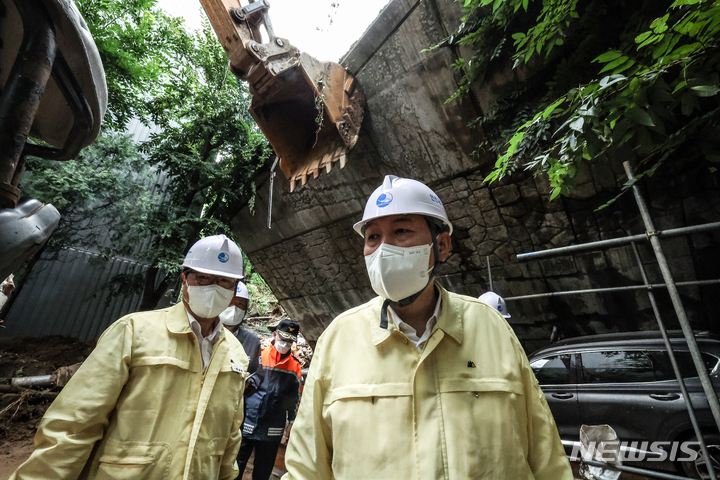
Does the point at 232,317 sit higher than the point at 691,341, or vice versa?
the point at 232,317

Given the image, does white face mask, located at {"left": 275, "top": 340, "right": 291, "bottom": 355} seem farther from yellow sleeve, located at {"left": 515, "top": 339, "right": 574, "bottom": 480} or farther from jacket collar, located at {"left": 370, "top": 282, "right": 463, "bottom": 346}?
yellow sleeve, located at {"left": 515, "top": 339, "right": 574, "bottom": 480}

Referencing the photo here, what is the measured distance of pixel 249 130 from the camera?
8492 mm

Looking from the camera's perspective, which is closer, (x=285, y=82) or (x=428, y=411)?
(x=428, y=411)

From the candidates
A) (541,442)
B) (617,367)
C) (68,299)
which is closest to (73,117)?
(541,442)

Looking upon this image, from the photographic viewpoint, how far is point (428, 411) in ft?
3.41

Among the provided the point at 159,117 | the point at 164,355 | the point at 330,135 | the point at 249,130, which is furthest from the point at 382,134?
the point at 159,117

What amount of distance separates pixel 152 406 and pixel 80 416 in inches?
10.3

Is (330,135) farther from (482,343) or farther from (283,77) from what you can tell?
(482,343)

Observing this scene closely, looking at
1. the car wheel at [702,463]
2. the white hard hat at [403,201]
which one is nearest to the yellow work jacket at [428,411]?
Answer: the white hard hat at [403,201]

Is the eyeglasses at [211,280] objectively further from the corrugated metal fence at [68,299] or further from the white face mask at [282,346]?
the corrugated metal fence at [68,299]

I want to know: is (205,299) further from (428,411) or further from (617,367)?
(617,367)

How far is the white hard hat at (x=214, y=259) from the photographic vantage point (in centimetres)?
201

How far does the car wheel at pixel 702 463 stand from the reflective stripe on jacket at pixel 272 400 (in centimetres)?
383

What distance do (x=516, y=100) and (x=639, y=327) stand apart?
325 cm
